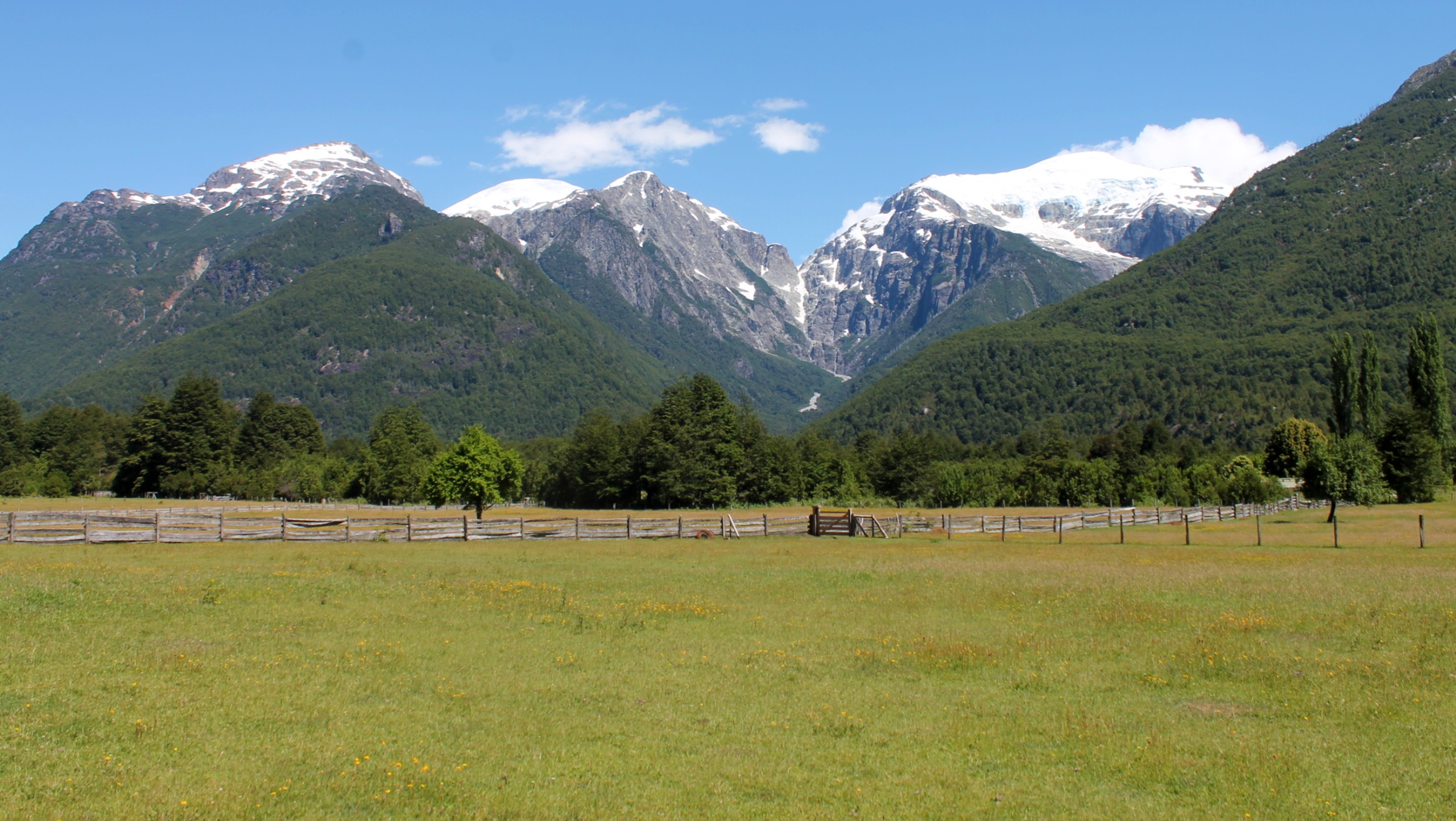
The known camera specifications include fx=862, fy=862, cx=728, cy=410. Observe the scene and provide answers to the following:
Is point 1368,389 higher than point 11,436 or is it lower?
higher

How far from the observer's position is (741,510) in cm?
8594

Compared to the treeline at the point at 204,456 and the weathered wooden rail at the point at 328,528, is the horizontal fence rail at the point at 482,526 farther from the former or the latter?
the treeline at the point at 204,456

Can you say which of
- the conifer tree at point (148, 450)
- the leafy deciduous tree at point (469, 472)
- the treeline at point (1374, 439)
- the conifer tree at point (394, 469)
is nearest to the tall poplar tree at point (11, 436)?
Result: the conifer tree at point (148, 450)

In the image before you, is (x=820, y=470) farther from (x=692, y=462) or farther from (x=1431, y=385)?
(x=1431, y=385)

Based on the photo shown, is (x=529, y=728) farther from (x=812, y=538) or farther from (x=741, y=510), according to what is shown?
(x=741, y=510)

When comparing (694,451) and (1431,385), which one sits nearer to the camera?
(694,451)

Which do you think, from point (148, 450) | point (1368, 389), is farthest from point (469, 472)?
point (1368, 389)

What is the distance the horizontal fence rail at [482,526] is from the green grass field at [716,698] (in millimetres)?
14808

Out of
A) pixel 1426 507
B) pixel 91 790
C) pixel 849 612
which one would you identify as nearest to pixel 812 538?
pixel 849 612

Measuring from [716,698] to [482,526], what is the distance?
→ 37911 millimetres

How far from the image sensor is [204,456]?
111 meters

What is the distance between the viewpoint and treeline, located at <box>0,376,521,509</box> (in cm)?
10781

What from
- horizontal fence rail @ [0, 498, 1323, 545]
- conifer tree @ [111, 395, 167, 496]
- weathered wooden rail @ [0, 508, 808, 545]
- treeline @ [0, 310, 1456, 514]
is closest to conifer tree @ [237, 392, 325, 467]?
treeline @ [0, 310, 1456, 514]

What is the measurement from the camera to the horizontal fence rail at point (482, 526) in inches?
1590
